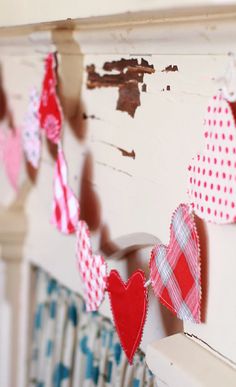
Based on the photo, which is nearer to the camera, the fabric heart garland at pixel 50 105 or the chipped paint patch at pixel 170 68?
the chipped paint patch at pixel 170 68

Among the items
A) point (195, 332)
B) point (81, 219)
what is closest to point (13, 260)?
point (81, 219)

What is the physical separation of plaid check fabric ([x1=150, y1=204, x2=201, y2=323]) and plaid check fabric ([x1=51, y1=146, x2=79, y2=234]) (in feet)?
0.81

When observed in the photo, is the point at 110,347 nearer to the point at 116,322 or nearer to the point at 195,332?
the point at 116,322

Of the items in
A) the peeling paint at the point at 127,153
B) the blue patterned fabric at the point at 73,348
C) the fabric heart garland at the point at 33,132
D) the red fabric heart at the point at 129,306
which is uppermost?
the fabric heart garland at the point at 33,132

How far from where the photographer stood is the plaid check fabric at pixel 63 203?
1027 mm

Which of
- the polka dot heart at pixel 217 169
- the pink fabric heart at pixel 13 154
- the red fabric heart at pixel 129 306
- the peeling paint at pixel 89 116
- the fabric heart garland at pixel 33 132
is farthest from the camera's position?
the pink fabric heart at pixel 13 154

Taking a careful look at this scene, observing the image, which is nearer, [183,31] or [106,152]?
[183,31]

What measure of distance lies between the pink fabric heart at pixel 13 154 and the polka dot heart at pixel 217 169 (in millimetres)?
597

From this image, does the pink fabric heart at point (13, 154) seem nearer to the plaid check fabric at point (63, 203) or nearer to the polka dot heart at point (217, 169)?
the plaid check fabric at point (63, 203)

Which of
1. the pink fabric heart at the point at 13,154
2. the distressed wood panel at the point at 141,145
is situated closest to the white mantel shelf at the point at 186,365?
the distressed wood panel at the point at 141,145

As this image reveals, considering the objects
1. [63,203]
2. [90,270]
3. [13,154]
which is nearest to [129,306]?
[90,270]

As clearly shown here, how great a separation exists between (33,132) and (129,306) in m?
0.44

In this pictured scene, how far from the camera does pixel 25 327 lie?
1.33 metres

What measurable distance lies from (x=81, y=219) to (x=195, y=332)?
335 mm
